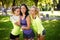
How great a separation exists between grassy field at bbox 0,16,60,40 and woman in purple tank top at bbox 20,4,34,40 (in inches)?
4.9

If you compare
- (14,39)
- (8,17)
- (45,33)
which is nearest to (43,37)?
(45,33)

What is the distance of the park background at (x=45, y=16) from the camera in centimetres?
171

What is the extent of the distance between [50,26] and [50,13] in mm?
133

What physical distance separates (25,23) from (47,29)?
227 millimetres

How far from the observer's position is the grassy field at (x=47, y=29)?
171cm

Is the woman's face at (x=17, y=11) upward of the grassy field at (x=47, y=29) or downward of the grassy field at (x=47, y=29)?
upward

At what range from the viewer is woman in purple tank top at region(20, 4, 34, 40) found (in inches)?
66.7

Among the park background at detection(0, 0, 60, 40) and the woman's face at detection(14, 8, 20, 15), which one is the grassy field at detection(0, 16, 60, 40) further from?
the woman's face at detection(14, 8, 20, 15)

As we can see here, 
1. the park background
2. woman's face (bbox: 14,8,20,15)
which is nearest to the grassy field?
the park background

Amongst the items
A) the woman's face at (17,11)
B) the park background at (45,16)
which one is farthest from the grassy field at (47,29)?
the woman's face at (17,11)

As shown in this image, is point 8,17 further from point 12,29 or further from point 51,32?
point 51,32

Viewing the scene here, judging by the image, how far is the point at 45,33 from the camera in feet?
5.62

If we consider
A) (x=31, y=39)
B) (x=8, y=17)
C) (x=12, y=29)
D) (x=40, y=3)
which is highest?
(x=40, y=3)

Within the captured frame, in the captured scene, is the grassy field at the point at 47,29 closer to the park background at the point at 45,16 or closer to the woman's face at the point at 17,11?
the park background at the point at 45,16
